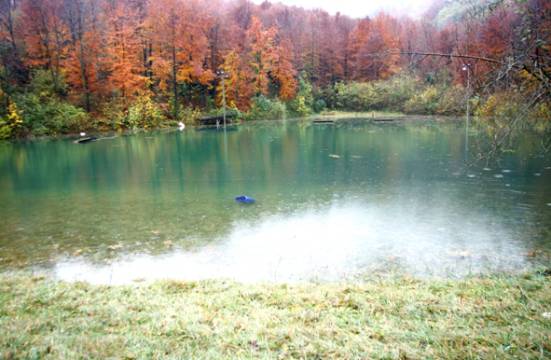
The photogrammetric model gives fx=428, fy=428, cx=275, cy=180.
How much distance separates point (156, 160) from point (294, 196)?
30.6 feet

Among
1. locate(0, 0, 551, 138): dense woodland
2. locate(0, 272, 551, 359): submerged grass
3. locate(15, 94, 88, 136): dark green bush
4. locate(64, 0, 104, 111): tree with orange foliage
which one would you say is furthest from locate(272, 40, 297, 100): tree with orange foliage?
locate(0, 272, 551, 359): submerged grass

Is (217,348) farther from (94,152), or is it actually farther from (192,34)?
(192,34)

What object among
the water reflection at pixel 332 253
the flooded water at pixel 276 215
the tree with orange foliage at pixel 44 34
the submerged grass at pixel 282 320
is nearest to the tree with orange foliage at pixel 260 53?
the tree with orange foliage at pixel 44 34

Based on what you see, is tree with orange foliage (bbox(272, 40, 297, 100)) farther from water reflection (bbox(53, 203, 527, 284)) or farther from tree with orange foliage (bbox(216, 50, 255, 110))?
water reflection (bbox(53, 203, 527, 284))

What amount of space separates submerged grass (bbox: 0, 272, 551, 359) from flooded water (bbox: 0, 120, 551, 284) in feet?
3.91

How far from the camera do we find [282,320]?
4.00 metres

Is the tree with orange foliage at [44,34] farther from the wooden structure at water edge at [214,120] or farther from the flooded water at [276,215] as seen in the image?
the flooded water at [276,215]

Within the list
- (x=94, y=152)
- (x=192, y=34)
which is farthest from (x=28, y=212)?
(x=192, y=34)

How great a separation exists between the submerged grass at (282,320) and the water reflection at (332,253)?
983 millimetres

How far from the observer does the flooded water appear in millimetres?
6746

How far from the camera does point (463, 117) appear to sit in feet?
123

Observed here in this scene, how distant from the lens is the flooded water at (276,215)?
6.75 m

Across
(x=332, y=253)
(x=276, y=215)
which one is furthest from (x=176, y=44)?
(x=332, y=253)

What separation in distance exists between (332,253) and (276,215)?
2.65 meters
